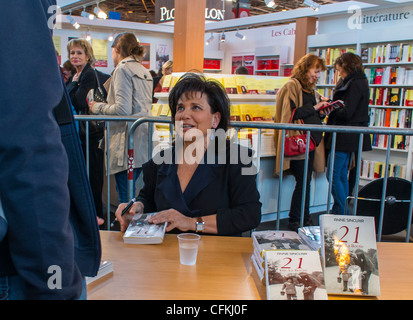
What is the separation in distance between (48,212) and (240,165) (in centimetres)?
124

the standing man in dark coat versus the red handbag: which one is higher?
the standing man in dark coat

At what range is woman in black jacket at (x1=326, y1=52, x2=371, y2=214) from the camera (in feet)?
14.0

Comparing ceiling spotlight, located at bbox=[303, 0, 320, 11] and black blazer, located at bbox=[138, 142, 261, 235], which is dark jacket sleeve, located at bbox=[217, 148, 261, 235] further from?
ceiling spotlight, located at bbox=[303, 0, 320, 11]

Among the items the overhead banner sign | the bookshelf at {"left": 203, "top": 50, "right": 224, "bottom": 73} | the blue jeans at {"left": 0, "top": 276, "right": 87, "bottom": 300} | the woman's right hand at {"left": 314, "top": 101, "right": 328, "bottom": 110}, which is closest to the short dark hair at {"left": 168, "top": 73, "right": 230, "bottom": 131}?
the blue jeans at {"left": 0, "top": 276, "right": 87, "bottom": 300}

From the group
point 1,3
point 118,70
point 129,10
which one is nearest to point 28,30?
point 1,3

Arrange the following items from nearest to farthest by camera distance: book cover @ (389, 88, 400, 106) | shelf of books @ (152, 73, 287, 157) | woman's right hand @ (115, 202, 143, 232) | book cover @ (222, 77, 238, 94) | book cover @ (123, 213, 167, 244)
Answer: book cover @ (123, 213, 167, 244) < woman's right hand @ (115, 202, 143, 232) < shelf of books @ (152, 73, 287, 157) < book cover @ (222, 77, 238, 94) < book cover @ (389, 88, 400, 106)

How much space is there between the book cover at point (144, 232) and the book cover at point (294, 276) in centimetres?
51

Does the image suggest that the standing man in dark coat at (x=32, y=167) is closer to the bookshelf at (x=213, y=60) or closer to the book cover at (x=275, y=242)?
the book cover at (x=275, y=242)

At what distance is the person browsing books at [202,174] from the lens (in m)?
1.79

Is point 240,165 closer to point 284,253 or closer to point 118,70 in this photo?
point 284,253

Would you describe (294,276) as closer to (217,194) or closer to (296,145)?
(217,194)

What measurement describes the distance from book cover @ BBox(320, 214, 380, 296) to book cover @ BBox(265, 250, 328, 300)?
0.25ft

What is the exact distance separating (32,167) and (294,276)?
0.77 m
